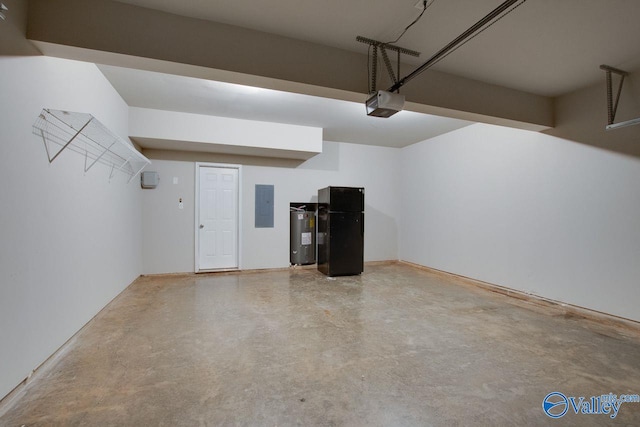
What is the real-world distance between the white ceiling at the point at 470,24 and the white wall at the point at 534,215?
1.17 m

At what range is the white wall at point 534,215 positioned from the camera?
118 inches

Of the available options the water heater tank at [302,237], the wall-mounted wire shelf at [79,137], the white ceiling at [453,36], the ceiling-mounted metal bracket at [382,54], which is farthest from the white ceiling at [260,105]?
the water heater tank at [302,237]

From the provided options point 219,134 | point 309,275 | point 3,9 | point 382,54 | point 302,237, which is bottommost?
point 309,275

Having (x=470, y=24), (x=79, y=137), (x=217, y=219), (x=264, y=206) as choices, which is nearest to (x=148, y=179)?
(x=217, y=219)

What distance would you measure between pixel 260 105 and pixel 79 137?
2.08 m

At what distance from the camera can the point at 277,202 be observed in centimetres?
555

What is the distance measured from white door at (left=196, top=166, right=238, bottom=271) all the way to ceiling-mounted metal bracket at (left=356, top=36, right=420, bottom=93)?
3.44 metres

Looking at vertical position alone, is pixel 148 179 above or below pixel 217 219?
above

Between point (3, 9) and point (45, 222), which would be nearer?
point (3, 9)

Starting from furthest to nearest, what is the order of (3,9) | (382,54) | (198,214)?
(198,214) → (382,54) → (3,9)

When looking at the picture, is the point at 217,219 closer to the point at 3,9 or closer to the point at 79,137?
the point at 79,137

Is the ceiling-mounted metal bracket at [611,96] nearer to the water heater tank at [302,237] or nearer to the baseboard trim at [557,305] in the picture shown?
the baseboard trim at [557,305]

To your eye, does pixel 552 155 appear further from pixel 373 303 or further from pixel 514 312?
pixel 373 303

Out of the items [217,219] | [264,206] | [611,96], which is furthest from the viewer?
[264,206]
